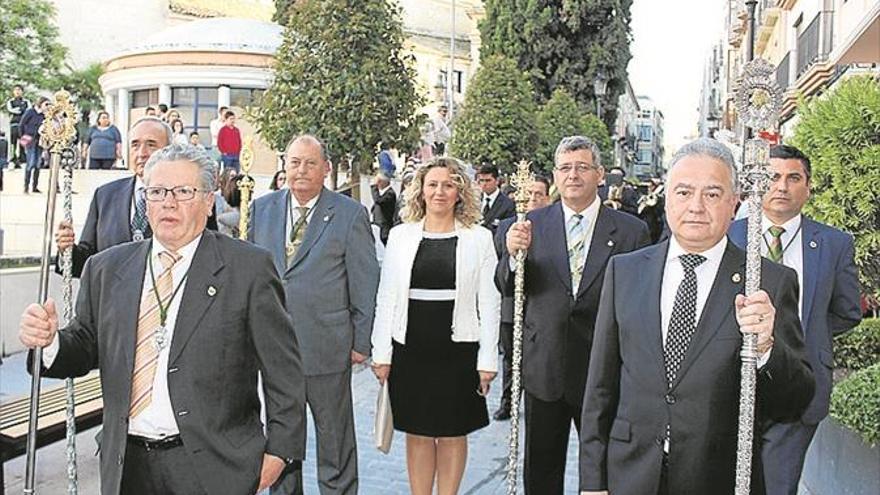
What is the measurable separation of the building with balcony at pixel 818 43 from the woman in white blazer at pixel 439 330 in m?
1.72

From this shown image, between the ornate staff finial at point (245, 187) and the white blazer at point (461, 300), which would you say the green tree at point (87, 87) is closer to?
the ornate staff finial at point (245, 187)

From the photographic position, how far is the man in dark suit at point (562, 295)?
5.29m

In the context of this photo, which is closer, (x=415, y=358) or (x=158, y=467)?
(x=158, y=467)

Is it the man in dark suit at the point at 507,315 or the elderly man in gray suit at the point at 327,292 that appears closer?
the elderly man in gray suit at the point at 327,292

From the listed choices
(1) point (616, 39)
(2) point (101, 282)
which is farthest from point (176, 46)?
(2) point (101, 282)

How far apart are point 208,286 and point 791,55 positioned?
26189 millimetres

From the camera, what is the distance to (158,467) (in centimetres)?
342

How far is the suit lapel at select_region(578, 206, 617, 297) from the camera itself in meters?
5.30

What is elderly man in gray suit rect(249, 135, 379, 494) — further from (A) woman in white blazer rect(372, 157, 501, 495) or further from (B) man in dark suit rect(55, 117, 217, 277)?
(B) man in dark suit rect(55, 117, 217, 277)

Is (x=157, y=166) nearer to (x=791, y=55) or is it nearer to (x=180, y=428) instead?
(x=180, y=428)

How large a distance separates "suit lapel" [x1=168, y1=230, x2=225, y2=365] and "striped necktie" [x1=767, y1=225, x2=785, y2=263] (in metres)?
2.85

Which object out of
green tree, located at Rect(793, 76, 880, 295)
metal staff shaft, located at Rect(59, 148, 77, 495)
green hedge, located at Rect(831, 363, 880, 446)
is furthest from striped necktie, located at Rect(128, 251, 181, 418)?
green tree, located at Rect(793, 76, 880, 295)

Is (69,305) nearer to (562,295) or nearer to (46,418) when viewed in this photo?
(46,418)

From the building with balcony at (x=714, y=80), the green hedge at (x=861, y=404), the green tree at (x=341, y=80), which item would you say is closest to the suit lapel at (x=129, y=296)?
the green hedge at (x=861, y=404)
